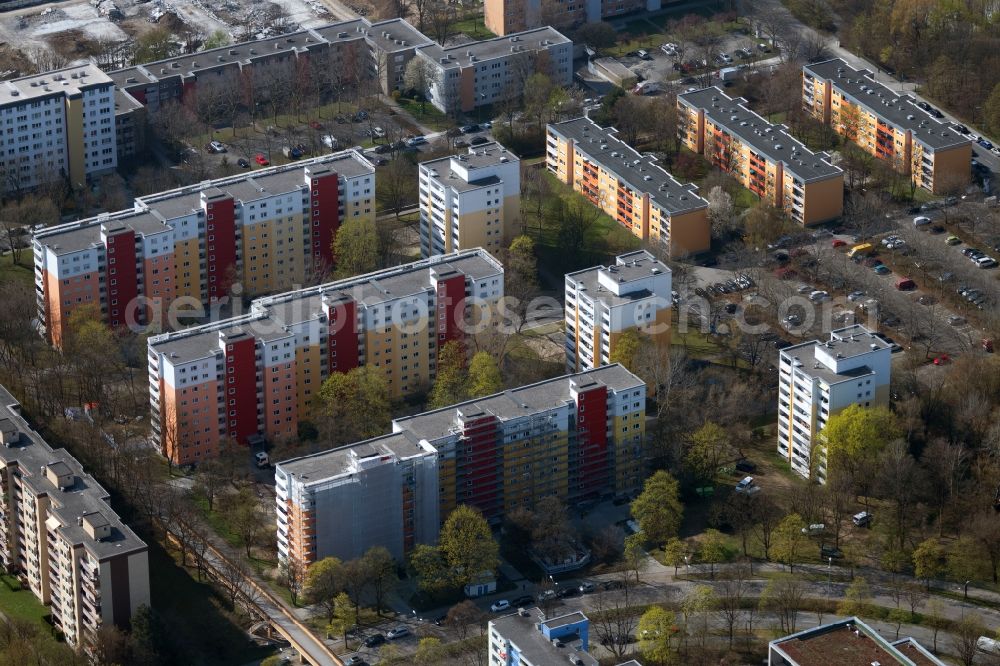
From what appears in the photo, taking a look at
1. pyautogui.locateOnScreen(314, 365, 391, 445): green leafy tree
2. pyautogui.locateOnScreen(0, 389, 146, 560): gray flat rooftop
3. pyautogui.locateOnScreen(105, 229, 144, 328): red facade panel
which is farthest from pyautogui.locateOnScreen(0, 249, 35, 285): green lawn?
pyautogui.locateOnScreen(314, 365, 391, 445): green leafy tree

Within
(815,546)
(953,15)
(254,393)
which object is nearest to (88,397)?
(254,393)

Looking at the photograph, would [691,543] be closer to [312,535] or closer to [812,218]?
[312,535]

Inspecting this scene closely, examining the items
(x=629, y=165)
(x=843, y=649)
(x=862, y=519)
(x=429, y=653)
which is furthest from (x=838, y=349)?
(x=429, y=653)

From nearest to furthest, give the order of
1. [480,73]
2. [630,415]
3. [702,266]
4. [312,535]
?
[312,535]
[630,415]
[702,266]
[480,73]

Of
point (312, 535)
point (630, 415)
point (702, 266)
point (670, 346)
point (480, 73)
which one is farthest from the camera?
point (480, 73)

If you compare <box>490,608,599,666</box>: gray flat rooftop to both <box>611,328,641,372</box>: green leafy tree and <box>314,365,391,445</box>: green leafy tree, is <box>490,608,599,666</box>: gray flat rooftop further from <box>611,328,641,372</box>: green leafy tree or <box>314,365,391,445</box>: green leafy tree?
<box>611,328,641,372</box>: green leafy tree

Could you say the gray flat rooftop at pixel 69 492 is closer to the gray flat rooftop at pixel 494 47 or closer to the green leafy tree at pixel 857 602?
the green leafy tree at pixel 857 602
